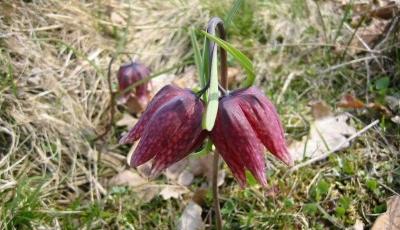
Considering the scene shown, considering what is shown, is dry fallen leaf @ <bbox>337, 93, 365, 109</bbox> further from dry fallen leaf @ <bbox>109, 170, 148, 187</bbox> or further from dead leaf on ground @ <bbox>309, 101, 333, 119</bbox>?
dry fallen leaf @ <bbox>109, 170, 148, 187</bbox>

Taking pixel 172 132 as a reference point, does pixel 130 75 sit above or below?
below

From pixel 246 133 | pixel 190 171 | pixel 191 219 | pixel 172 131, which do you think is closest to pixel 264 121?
pixel 246 133

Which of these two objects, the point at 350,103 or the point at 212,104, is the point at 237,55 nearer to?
the point at 212,104

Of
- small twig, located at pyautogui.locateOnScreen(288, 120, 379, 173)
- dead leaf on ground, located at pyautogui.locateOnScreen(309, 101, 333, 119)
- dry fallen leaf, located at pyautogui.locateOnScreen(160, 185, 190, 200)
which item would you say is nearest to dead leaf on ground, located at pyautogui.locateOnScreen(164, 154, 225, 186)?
dry fallen leaf, located at pyautogui.locateOnScreen(160, 185, 190, 200)

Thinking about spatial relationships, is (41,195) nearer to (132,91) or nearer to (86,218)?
(86,218)

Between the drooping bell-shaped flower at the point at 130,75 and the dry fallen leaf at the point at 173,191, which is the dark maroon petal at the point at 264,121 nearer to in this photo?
the dry fallen leaf at the point at 173,191

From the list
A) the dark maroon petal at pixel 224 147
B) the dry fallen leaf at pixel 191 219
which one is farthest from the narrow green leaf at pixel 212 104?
the dry fallen leaf at pixel 191 219
